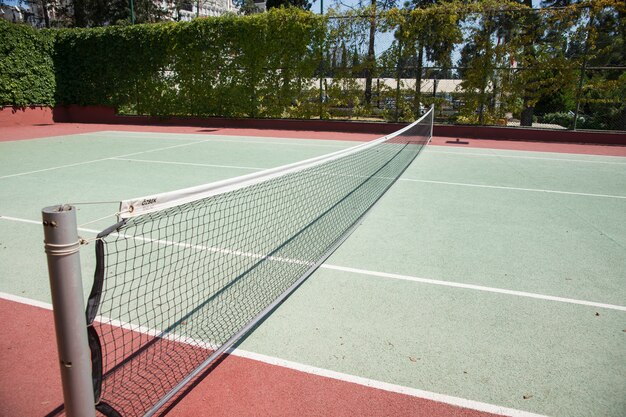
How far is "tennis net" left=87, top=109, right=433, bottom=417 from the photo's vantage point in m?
2.59

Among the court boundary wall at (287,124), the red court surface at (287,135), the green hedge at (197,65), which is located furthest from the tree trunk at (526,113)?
the green hedge at (197,65)

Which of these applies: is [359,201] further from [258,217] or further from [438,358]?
[438,358]

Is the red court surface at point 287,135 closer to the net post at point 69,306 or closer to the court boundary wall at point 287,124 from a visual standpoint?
the court boundary wall at point 287,124

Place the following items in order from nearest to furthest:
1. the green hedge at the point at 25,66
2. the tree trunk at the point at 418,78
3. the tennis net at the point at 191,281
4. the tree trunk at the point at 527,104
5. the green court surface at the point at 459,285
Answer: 1. the tennis net at the point at 191,281
2. the green court surface at the point at 459,285
3. the tree trunk at the point at 527,104
4. the tree trunk at the point at 418,78
5. the green hedge at the point at 25,66

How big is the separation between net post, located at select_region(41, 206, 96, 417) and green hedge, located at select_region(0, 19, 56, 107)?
2146cm

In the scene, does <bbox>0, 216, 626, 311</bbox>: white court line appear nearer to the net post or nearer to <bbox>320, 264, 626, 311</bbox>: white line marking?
<bbox>320, 264, 626, 311</bbox>: white line marking

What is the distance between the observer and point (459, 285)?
4.29m

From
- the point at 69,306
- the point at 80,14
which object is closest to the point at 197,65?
the point at 69,306

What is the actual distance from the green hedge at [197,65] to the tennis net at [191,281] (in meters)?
12.6

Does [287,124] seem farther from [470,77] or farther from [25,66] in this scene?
[25,66]

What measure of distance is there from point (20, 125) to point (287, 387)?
21976mm

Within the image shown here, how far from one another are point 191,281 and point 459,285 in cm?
267

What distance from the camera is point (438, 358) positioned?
10.2 ft

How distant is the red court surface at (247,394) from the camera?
2.62 m
